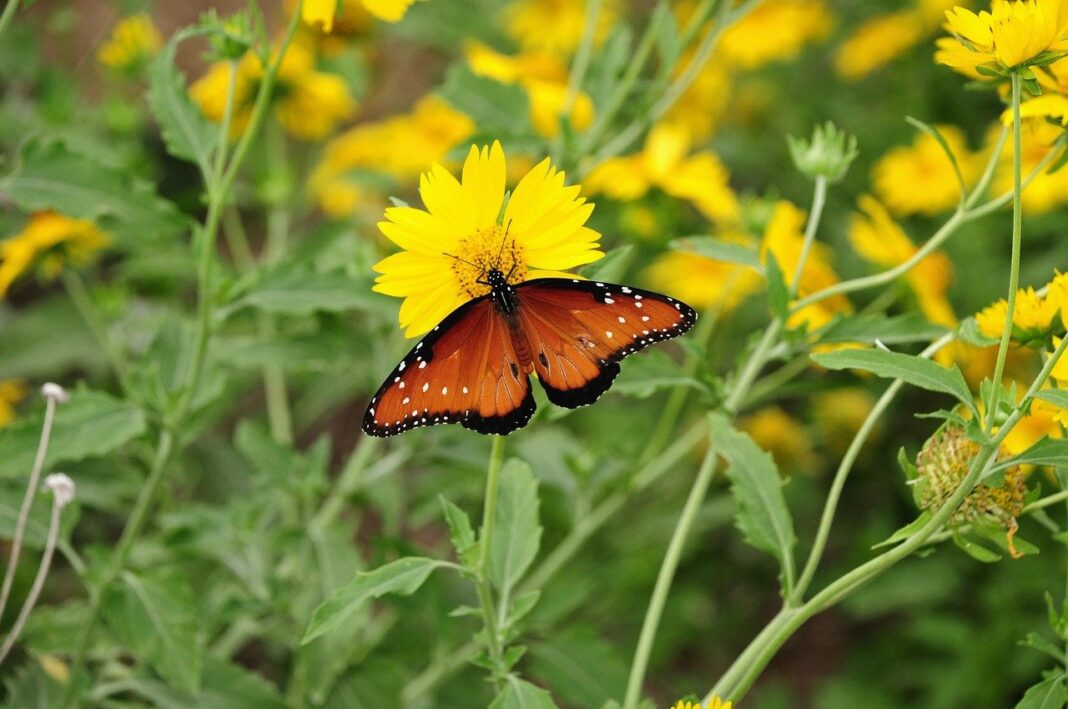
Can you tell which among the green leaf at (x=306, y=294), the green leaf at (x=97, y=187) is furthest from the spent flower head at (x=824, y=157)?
the green leaf at (x=97, y=187)

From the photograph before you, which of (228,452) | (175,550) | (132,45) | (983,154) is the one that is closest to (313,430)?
(228,452)

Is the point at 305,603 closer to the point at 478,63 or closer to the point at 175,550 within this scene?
the point at 175,550

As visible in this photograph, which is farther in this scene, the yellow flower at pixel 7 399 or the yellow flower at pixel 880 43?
the yellow flower at pixel 880 43

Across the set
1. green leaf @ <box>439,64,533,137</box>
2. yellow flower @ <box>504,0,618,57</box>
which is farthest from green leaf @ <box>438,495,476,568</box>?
yellow flower @ <box>504,0,618,57</box>

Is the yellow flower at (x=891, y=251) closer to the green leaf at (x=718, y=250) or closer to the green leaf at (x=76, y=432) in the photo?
the green leaf at (x=718, y=250)

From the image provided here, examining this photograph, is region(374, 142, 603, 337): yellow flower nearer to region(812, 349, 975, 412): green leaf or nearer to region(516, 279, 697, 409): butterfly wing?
region(516, 279, 697, 409): butterfly wing

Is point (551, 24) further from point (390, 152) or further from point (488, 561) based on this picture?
point (488, 561)

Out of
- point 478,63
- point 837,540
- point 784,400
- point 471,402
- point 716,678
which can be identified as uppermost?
point 478,63

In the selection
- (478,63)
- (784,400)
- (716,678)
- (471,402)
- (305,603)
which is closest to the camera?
(471,402)
